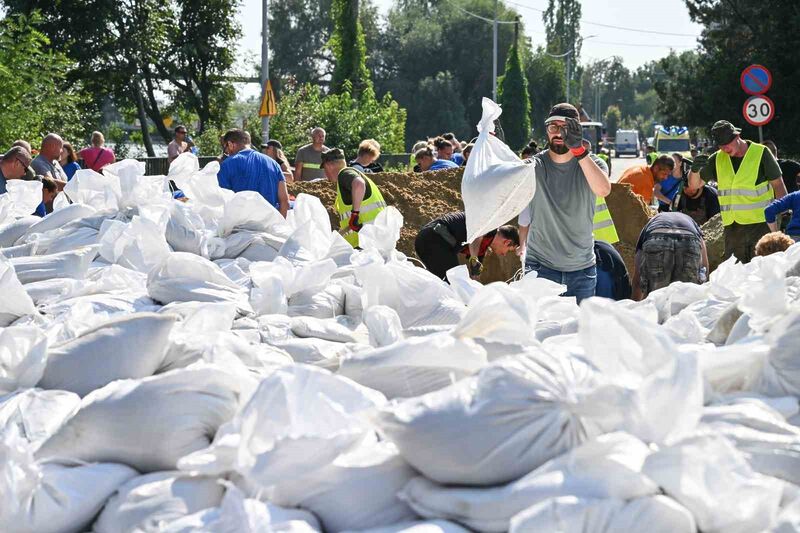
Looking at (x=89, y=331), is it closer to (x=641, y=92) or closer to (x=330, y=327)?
(x=330, y=327)

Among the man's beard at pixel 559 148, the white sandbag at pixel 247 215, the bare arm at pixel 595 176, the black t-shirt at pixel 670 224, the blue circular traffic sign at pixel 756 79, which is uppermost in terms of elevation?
the blue circular traffic sign at pixel 756 79

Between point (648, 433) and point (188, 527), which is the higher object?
point (648, 433)

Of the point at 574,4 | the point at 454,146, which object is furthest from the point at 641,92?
the point at 454,146

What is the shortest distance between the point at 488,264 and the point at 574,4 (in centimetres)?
8790

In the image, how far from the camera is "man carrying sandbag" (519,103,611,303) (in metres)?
4.96

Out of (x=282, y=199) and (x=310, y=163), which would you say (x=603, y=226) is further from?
(x=310, y=163)

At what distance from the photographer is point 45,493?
2.38 meters

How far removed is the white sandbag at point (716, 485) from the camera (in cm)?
188

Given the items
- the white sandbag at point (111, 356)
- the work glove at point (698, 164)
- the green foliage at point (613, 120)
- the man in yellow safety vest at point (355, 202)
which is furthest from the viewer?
the green foliage at point (613, 120)

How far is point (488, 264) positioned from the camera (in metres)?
9.77

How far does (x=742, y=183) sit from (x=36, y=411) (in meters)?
5.97

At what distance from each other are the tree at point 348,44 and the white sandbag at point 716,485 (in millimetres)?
27767

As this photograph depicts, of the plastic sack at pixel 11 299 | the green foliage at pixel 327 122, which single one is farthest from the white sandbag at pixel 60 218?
the green foliage at pixel 327 122

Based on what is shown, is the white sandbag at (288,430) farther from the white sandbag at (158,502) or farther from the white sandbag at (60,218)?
the white sandbag at (60,218)
